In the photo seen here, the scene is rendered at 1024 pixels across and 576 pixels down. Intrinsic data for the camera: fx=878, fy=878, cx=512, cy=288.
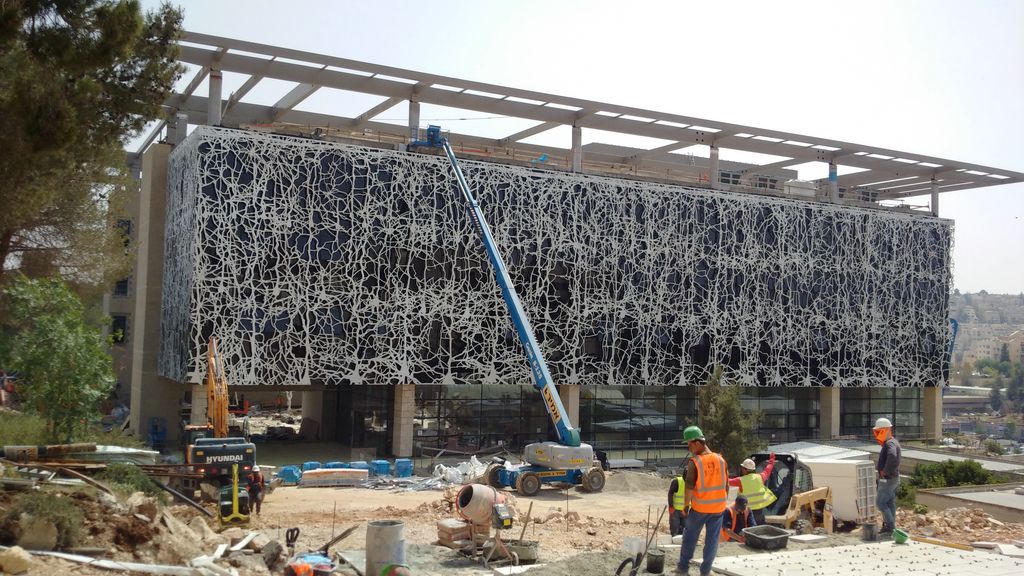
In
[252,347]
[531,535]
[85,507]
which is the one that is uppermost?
[252,347]

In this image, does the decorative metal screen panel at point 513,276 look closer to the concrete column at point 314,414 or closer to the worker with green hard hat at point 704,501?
the concrete column at point 314,414

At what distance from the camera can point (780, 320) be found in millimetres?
41656

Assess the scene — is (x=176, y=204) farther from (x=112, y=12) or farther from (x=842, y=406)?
(x=842, y=406)

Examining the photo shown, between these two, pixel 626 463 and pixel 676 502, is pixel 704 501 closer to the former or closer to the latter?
pixel 676 502

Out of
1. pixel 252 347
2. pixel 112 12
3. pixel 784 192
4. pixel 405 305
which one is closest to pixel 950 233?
pixel 784 192

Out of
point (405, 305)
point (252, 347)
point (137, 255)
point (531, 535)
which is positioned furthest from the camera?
point (137, 255)

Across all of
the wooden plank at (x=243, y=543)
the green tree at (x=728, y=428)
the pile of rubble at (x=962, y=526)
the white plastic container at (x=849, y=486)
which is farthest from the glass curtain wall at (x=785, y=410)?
the wooden plank at (x=243, y=543)

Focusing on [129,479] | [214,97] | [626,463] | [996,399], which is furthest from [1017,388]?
[129,479]

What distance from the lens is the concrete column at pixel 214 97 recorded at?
31750mm

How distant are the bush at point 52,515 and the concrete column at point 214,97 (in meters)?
22.6

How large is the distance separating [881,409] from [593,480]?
90.4 ft

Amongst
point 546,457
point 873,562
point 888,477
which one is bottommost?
point 546,457

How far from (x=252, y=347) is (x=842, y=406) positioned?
31.7 meters

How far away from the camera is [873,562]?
41.2ft
